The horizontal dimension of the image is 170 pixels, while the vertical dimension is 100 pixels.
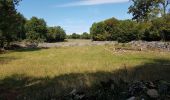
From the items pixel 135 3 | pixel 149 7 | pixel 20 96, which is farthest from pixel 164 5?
pixel 20 96

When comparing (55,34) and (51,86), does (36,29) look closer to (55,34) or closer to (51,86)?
(55,34)

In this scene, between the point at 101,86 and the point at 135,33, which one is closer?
the point at 101,86

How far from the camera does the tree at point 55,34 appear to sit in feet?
532

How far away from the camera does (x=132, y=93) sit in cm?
1255

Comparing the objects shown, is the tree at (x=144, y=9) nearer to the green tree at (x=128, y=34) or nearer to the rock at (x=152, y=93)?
the green tree at (x=128, y=34)

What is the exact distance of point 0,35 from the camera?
69125 mm

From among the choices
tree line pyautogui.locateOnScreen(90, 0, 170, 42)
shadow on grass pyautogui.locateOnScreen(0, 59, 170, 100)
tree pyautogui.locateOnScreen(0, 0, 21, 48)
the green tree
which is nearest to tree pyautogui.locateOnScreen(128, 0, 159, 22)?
tree line pyautogui.locateOnScreen(90, 0, 170, 42)

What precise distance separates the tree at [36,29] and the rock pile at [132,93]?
12482 cm

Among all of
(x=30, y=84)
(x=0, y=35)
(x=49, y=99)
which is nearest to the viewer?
(x=49, y=99)

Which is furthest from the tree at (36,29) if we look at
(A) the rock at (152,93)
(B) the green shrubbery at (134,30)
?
(A) the rock at (152,93)

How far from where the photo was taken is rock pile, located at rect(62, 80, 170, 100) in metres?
12.1

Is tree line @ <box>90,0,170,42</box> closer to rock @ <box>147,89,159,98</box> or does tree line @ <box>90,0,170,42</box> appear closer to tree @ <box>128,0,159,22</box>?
tree @ <box>128,0,159,22</box>

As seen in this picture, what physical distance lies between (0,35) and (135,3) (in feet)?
120

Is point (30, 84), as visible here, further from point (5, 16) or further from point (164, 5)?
point (164, 5)
